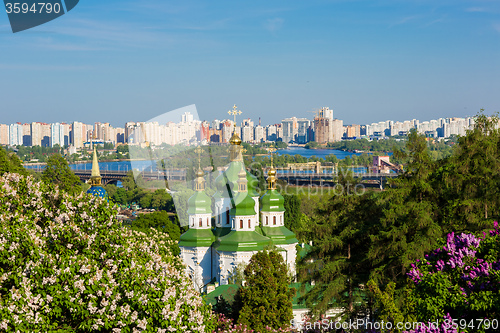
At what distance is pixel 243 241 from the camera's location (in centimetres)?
1588

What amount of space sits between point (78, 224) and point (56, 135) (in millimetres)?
132220

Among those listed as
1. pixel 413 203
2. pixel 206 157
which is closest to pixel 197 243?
pixel 413 203

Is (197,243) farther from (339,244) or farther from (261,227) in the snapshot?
(339,244)

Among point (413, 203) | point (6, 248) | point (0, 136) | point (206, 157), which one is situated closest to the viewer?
point (6, 248)

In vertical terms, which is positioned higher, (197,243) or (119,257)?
(119,257)

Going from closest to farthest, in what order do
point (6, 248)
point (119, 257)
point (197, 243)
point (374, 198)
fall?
point (6, 248) → point (119, 257) → point (374, 198) → point (197, 243)

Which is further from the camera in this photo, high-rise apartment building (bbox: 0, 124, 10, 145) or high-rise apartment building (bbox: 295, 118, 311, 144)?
high-rise apartment building (bbox: 295, 118, 311, 144)

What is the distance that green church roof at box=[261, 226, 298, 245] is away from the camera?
1698 cm

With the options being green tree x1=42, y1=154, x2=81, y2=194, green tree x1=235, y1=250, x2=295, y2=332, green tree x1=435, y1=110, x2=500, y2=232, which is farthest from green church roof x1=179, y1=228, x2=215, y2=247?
green tree x1=435, y1=110, x2=500, y2=232

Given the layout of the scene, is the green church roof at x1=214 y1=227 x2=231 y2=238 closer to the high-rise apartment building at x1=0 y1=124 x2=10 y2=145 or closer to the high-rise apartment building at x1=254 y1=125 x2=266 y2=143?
the high-rise apartment building at x1=0 y1=124 x2=10 y2=145

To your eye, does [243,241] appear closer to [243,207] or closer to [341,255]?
[243,207]

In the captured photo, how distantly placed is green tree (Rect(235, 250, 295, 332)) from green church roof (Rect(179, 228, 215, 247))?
6453 mm

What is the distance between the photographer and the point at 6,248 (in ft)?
21.5

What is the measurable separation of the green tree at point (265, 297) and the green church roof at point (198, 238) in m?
6.45
